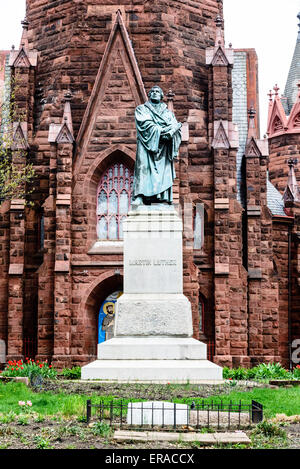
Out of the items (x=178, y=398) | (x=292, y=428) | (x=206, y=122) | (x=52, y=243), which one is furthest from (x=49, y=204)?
(x=292, y=428)

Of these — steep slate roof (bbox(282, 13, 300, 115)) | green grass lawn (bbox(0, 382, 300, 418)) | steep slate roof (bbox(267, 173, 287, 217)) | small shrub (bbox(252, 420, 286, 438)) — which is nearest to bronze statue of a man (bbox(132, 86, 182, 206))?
green grass lawn (bbox(0, 382, 300, 418))

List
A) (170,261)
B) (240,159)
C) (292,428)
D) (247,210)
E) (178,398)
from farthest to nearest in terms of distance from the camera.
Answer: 1. (240,159)
2. (247,210)
3. (170,261)
4. (178,398)
5. (292,428)

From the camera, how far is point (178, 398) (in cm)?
1177

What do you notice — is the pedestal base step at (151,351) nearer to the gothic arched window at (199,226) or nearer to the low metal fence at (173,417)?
the low metal fence at (173,417)

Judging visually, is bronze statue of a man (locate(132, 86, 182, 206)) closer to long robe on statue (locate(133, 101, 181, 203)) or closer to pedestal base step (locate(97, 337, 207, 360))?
long robe on statue (locate(133, 101, 181, 203))

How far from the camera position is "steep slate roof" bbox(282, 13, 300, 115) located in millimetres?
43656

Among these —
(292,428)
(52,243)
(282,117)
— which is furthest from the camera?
(282,117)

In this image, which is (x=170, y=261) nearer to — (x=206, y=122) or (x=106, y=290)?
(x=106, y=290)

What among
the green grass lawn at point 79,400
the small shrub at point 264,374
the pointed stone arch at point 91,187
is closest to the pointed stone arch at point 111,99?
the pointed stone arch at point 91,187

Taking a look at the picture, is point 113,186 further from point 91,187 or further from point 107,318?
point 107,318

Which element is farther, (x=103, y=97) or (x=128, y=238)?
(x=103, y=97)

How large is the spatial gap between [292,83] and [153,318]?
32154mm

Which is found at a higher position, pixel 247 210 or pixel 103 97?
pixel 103 97

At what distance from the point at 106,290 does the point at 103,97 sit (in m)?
6.84
